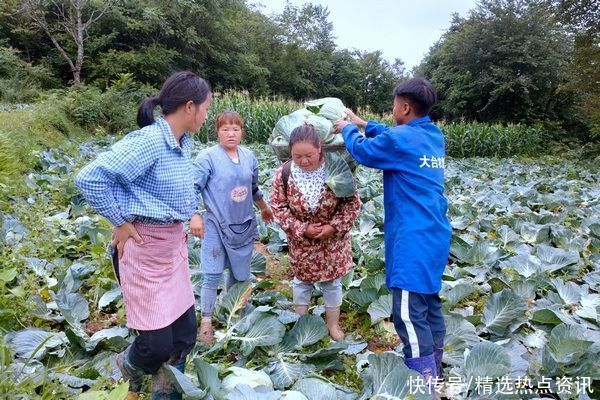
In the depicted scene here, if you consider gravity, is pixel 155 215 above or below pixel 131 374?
above

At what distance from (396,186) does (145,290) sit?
51.4 inches

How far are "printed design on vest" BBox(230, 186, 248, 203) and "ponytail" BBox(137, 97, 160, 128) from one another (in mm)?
892

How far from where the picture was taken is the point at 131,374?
2.10m

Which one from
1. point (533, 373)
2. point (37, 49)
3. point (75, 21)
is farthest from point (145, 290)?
point (37, 49)

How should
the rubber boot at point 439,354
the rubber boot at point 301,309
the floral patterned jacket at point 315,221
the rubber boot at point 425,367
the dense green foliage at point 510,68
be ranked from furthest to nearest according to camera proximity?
1. the dense green foliage at point 510,68
2. the rubber boot at point 301,309
3. the floral patterned jacket at point 315,221
4. the rubber boot at point 439,354
5. the rubber boot at point 425,367

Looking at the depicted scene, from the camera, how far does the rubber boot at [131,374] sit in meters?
2.09

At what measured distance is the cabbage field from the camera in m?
2.15

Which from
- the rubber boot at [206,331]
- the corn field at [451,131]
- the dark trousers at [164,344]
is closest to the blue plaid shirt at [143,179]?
the dark trousers at [164,344]

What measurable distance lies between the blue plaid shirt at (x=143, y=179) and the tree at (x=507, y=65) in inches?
975

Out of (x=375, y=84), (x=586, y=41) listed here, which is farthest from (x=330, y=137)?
(x=375, y=84)

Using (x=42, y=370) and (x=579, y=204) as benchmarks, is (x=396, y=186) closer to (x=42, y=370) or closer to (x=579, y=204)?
(x=42, y=370)

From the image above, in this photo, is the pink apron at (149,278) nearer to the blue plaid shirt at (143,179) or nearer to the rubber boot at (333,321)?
the blue plaid shirt at (143,179)

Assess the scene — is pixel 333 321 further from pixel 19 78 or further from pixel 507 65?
pixel 507 65

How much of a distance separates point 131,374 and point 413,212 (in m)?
1.56
